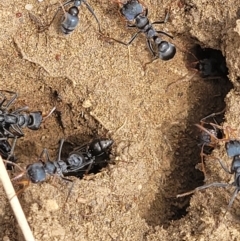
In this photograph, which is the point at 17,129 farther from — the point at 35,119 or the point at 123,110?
the point at 123,110

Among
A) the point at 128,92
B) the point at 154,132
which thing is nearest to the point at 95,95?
the point at 128,92

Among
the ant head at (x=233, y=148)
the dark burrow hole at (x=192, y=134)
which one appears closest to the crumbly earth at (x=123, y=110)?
the dark burrow hole at (x=192, y=134)

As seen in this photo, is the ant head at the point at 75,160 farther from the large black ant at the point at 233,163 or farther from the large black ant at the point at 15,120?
the large black ant at the point at 233,163

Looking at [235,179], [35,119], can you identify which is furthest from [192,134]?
[35,119]

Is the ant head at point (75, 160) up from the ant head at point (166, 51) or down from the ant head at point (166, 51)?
down

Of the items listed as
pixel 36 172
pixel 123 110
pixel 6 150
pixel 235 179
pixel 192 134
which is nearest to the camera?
pixel 235 179

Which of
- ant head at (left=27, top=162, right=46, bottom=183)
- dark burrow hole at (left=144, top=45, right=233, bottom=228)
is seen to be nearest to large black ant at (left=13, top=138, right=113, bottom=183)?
ant head at (left=27, top=162, right=46, bottom=183)

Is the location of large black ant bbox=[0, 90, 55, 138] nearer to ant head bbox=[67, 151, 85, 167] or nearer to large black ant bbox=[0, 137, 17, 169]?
large black ant bbox=[0, 137, 17, 169]
